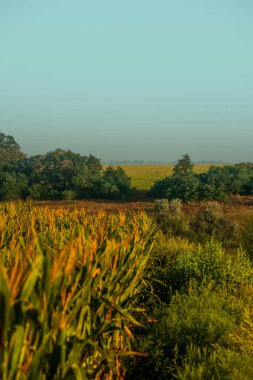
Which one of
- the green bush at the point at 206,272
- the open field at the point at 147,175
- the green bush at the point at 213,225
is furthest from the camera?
the open field at the point at 147,175

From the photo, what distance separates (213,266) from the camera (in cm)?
826

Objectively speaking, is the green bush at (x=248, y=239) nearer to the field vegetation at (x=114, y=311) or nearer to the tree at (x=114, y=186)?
the field vegetation at (x=114, y=311)

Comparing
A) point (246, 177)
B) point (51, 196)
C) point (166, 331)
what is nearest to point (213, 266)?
point (166, 331)

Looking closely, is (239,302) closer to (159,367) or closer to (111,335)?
(159,367)

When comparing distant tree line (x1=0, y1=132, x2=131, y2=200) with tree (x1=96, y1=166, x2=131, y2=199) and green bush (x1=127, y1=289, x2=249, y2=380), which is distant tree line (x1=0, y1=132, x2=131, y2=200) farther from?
green bush (x1=127, y1=289, x2=249, y2=380)

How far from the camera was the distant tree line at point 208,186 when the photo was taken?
39.3m

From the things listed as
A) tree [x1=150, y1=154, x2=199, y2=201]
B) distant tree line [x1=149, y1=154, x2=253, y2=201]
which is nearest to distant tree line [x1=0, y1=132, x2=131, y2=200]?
tree [x1=150, y1=154, x2=199, y2=201]

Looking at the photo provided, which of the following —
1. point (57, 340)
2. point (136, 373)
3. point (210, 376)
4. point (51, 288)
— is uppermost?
point (51, 288)

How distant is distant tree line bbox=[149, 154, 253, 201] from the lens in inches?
1549

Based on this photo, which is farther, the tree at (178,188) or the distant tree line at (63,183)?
the distant tree line at (63,183)

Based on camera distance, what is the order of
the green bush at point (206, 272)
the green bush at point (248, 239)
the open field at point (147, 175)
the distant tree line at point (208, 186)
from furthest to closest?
the open field at point (147, 175)
the distant tree line at point (208, 186)
the green bush at point (248, 239)
the green bush at point (206, 272)

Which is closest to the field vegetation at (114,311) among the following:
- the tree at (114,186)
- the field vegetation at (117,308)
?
the field vegetation at (117,308)

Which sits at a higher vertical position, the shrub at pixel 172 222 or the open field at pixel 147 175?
the open field at pixel 147 175

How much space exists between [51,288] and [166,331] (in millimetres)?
3221
